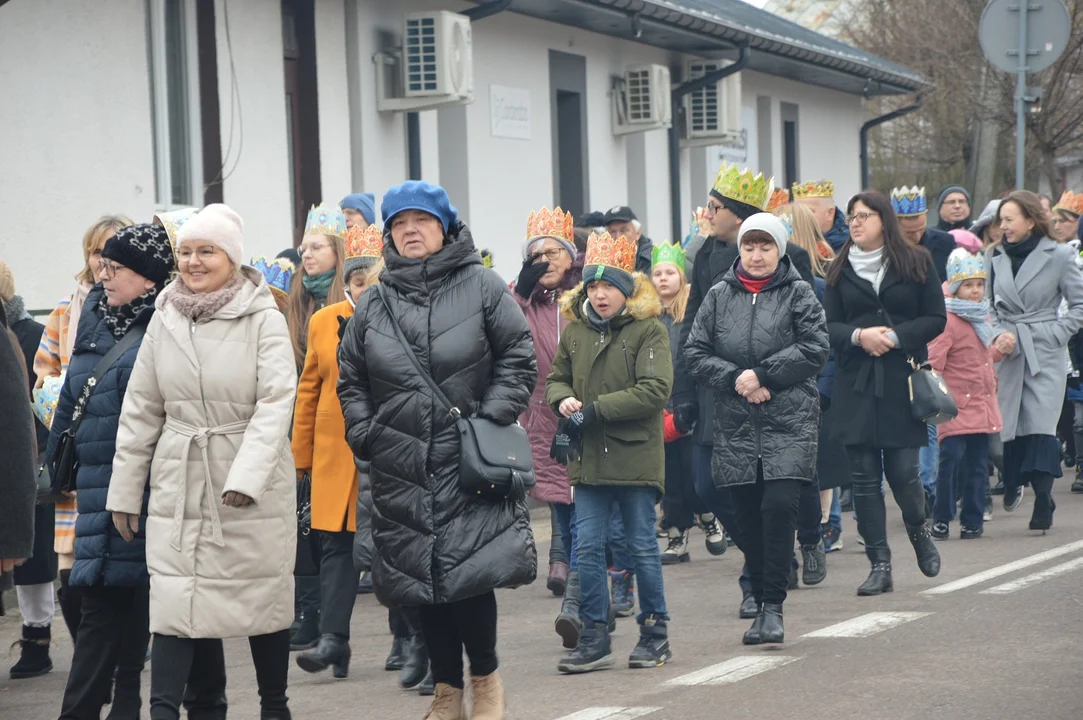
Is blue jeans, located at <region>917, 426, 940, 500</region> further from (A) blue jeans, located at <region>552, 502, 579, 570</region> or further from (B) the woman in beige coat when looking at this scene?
(B) the woman in beige coat

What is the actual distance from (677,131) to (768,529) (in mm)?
14359

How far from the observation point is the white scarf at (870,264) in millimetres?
9750

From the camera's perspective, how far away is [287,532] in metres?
6.45

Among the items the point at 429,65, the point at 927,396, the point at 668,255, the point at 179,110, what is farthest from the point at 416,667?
the point at 429,65

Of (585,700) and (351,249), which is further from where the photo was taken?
(351,249)

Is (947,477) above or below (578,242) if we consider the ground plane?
below

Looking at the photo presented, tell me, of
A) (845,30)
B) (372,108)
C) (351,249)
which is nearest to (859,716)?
(351,249)

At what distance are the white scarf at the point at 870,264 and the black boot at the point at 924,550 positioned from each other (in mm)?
1252

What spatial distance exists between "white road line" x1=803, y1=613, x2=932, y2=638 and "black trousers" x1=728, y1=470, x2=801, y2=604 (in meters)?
0.35

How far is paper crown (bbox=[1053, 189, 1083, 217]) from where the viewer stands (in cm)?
1612

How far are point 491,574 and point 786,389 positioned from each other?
242cm

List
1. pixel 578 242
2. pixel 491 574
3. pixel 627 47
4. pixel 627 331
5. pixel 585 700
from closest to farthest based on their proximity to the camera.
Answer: pixel 491 574, pixel 585 700, pixel 627 331, pixel 578 242, pixel 627 47

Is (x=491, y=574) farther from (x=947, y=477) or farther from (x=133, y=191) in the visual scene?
(x=133, y=191)

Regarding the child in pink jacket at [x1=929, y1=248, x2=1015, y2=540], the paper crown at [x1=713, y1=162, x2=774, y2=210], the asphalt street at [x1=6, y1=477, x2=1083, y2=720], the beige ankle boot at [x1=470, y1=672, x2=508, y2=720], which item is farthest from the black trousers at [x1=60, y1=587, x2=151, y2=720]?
the child in pink jacket at [x1=929, y1=248, x2=1015, y2=540]
